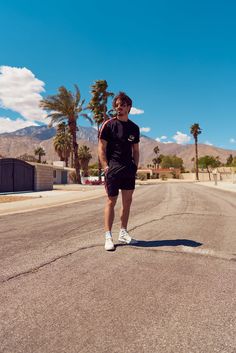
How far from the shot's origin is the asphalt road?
5.34ft

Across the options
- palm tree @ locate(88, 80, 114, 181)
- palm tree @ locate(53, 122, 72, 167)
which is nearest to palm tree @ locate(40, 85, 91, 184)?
palm tree @ locate(88, 80, 114, 181)

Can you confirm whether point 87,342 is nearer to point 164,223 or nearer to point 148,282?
point 148,282

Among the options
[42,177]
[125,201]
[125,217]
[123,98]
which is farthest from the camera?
[42,177]

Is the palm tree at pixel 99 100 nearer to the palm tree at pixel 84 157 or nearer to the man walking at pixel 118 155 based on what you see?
the palm tree at pixel 84 157

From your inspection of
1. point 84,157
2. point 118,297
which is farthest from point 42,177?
point 84,157

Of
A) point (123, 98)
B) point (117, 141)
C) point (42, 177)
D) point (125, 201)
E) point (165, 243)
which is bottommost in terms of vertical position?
point (165, 243)

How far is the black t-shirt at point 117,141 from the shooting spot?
3912 millimetres

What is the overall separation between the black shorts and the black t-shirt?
0.09 meters

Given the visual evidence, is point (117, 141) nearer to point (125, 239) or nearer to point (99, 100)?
point (125, 239)

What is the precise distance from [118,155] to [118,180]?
330 millimetres

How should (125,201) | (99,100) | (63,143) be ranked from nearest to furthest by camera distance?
(125,201) < (99,100) < (63,143)

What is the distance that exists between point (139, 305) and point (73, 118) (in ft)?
115

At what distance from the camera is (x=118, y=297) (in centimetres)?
221

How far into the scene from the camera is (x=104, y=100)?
44.4m
